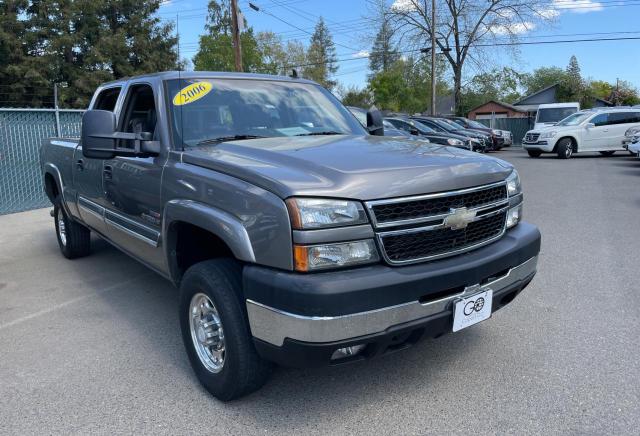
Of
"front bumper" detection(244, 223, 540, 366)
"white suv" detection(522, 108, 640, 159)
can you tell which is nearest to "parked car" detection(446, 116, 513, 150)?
"white suv" detection(522, 108, 640, 159)

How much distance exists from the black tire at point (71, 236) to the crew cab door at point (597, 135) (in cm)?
1804

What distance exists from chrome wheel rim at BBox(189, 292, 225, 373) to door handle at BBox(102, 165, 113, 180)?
1.69 metres

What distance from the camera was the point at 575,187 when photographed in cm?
1136

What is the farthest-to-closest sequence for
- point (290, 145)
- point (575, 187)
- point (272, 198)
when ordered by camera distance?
1. point (575, 187)
2. point (290, 145)
3. point (272, 198)

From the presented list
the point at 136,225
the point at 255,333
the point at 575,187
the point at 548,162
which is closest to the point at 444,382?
the point at 255,333

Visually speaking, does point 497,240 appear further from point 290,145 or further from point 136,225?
point 136,225

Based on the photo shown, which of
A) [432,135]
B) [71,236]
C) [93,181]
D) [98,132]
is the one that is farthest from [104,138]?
[432,135]

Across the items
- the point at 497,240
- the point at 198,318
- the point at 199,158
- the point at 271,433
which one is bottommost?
the point at 271,433

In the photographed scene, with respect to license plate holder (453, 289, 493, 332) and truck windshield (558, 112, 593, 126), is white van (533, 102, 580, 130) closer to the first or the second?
truck windshield (558, 112, 593, 126)

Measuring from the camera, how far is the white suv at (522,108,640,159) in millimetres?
18766

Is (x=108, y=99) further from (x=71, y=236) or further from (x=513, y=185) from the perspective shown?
(x=513, y=185)

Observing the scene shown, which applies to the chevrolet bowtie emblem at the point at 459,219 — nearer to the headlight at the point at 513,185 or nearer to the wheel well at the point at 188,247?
the headlight at the point at 513,185

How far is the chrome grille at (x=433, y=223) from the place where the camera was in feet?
8.10

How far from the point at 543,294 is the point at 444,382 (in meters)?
1.91
